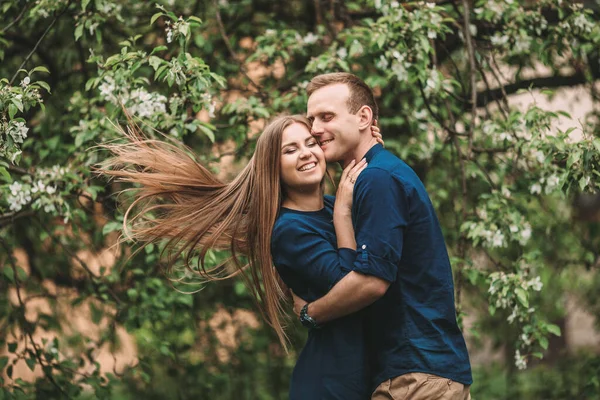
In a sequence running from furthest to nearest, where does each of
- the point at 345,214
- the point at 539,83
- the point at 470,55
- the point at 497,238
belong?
the point at 539,83 → the point at 470,55 → the point at 497,238 → the point at 345,214

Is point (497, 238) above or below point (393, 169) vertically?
below

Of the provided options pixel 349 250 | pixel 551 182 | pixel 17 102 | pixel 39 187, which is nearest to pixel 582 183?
pixel 551 182

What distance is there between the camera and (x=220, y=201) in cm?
346

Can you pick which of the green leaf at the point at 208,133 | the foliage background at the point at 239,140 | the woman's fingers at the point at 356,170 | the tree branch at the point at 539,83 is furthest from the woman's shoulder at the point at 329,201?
the tree branch at the point at 539,83

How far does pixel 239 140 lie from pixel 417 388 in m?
→ 2.28

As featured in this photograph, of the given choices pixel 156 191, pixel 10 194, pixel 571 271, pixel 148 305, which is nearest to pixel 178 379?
pixel 148 305

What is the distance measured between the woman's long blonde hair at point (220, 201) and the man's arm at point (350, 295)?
40 cm

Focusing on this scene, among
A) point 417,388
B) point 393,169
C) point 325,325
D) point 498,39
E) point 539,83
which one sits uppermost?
point 498,39

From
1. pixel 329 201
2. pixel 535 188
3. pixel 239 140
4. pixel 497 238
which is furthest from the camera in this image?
pixel 239 140

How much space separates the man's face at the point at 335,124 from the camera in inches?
124

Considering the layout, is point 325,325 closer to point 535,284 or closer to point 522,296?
point 522,296

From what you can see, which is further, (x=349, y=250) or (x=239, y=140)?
(x=239, y=140)

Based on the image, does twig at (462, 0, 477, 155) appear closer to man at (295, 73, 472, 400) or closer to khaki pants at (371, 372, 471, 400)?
man at (295, 73, 472, 400)

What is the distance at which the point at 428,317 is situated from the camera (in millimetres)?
2861
